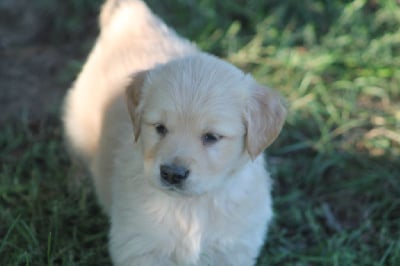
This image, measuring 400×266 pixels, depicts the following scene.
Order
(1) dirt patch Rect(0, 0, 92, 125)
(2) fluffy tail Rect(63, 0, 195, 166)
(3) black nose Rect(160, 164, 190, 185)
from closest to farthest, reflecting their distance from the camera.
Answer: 1. (3) black nose Rect(160, 164, 190, 185)
2. (2) fluffy tail Rect(63, 0, 195, 166)
3. (1) dirt patch Rect(0, 0, 92, 125)

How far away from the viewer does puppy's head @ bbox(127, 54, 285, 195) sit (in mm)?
2828

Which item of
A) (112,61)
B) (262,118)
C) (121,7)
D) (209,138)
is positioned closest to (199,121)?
(209,138)

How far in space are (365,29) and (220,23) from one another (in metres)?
1.36

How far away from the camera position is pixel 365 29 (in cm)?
601

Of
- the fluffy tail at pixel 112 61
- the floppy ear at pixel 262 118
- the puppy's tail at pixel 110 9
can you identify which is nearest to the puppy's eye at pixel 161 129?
the floppy ear at pixel 262 118

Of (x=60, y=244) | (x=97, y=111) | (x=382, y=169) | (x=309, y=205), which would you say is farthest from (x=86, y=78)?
(x=382, y=169)

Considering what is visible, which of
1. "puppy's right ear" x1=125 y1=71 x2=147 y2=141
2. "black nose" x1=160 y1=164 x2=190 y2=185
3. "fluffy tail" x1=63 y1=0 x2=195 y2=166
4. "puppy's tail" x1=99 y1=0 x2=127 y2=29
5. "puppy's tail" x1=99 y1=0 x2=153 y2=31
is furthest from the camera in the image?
"puppy's tail" x1=99 y1=0 x2=127 y2=29

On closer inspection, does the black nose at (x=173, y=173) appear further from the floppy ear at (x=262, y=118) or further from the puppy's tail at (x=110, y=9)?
the puppy's tail at (x=110, y=9)

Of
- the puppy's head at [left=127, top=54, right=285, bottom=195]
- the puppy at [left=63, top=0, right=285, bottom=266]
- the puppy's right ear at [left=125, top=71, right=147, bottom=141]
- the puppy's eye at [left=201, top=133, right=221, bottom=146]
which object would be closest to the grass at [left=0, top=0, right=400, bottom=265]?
the puppy at [left=63, top=0, right=285, bottom=266]

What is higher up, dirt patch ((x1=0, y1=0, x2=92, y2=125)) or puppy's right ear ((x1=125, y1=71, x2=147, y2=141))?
puppy's right ear ((x1=125, y1=71, x2=147, y2=141))

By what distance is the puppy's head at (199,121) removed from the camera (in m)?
2.83

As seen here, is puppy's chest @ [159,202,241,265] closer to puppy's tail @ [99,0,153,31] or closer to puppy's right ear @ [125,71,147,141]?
puppy's right ear @ [125,71,147,141]

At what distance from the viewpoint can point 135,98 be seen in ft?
10.3

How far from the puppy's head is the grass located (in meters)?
0.91
